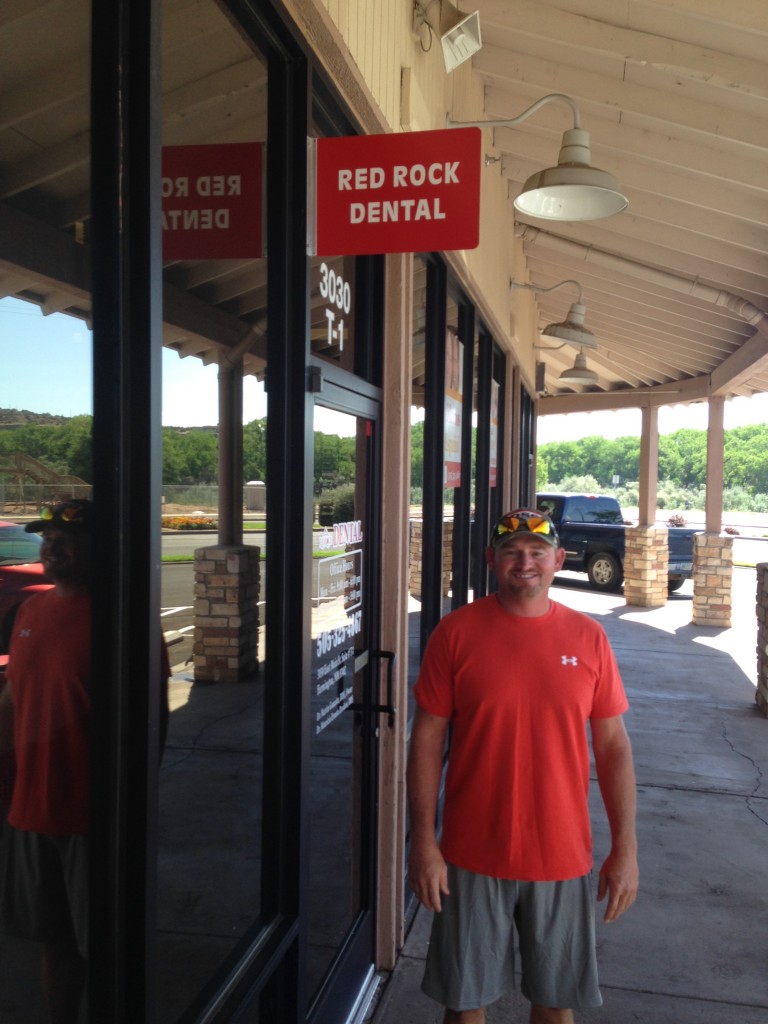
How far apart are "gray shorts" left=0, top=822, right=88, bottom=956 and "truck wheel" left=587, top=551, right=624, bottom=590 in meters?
16.3

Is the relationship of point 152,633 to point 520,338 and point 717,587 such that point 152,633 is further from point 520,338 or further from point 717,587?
point 717,587

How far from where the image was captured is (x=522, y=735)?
8.27 feet

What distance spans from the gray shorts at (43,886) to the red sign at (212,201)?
1.17m

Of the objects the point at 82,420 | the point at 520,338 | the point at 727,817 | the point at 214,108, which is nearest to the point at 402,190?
the point at 214,108

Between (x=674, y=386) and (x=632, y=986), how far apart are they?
11.4 metres

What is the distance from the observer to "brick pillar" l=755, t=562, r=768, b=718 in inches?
308

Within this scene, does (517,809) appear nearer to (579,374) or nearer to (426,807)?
(426,807)

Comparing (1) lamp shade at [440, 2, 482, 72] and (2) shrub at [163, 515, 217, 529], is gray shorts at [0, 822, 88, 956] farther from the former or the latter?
(1) lamp shade at [440, 2, 482, 72]

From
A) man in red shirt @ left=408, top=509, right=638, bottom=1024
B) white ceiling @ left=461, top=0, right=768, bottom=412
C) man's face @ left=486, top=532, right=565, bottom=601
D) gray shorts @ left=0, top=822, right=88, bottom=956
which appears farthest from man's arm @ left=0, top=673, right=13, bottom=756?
white ceiling @ left=461, top=0, right=768, bottom=412

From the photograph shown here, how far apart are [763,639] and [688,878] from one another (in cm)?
399

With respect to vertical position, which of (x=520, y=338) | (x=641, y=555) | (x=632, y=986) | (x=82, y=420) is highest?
(x=520, y=338)

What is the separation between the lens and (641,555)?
14453 millimetres

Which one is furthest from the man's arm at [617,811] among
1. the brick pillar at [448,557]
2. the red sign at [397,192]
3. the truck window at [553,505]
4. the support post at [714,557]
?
the truck window at [553,505]

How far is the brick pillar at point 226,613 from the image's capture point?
2062mm
